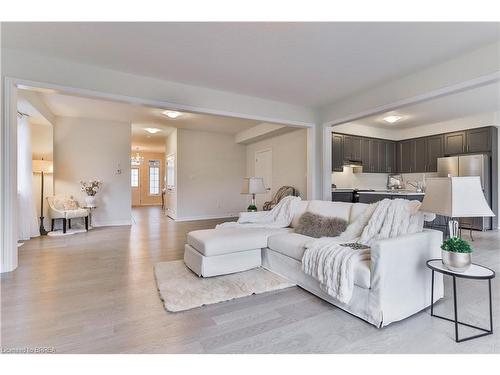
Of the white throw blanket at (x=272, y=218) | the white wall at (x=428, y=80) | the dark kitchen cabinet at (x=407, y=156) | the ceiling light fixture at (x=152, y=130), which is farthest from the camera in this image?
the ceiling light fixture at (x=152, y=130)

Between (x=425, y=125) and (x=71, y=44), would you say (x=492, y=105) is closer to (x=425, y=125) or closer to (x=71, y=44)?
(x=425, y=125)

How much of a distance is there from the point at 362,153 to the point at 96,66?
591 centimetres

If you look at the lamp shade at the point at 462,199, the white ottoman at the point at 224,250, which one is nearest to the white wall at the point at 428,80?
the lamp shade at the point at 462,199

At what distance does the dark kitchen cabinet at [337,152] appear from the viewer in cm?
609

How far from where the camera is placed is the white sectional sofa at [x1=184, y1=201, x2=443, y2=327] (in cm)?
186

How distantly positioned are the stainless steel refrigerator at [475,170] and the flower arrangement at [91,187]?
8.01 metres

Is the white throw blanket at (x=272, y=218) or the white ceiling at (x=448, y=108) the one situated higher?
the white ceiling at (x=448, y=108)

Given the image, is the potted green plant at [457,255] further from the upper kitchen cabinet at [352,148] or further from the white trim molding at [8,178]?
the upper kitchen cabinet at [352,148]

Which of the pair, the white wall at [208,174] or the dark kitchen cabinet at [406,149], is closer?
the dark kitchen cabinet at [406,149]

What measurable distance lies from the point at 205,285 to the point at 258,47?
2.64 metres

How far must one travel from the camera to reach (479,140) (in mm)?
5668

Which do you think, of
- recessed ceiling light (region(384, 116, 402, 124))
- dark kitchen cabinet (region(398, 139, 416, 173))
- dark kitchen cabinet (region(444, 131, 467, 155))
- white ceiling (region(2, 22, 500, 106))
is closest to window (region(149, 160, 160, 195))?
white ceiling (region(2, 22, 500, 106))

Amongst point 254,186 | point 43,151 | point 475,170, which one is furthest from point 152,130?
point 475,170
